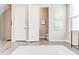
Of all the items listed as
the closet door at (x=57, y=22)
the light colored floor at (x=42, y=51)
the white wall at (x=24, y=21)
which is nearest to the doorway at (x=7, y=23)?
the white wall at (x=24, y=21)

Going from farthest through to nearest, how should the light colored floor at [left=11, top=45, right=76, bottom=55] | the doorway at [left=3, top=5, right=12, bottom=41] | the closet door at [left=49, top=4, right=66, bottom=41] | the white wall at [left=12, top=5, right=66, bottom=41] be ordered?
the doorway at [left=3, top=5, right=12, bottom=41], the white wall at [left=12, top=5, right=66, bottom=41], the closet door at [left=49, top=4, right=66, bottom=41], the light colored floor at [left=11, top=45, right=76, bottom=55]

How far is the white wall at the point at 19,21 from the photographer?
6.36 meters

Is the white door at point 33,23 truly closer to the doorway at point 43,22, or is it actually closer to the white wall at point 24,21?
the white wall at point 24,21

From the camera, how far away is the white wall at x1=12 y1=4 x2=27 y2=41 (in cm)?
636

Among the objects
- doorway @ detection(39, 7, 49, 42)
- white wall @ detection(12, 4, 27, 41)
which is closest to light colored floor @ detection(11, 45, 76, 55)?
white wall @ detection(12, 4, 27, 41)

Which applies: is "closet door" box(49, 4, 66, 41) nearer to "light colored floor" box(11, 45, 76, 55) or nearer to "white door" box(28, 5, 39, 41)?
"white door" box(28, 5, 39, 41)

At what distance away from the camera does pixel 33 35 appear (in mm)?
6305

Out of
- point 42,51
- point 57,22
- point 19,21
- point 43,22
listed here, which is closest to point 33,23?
point 19,21

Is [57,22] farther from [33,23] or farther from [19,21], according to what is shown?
[19,21]

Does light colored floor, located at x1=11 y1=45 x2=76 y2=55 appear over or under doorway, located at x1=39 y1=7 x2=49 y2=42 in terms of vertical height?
under

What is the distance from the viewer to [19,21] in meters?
6.46
